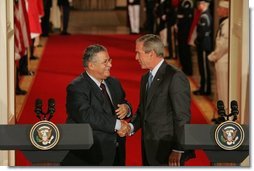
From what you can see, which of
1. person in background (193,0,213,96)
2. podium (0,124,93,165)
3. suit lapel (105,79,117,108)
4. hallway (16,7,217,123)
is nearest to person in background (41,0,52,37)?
hallway (16,7,217,123)

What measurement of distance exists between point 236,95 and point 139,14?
10674 mm

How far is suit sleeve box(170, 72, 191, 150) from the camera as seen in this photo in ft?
A: 18.9

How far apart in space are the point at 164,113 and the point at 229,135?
512 mm

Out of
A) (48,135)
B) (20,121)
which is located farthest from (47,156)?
(20,121)

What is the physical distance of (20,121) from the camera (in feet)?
29.7

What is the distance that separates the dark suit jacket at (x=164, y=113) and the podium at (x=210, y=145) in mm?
78

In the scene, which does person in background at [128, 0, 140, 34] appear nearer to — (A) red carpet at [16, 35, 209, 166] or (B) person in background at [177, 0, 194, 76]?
(A) red carpet at [16, 35, 209, 166]

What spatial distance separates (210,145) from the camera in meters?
5.70

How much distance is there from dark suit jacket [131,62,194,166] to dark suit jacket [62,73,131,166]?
21 cm

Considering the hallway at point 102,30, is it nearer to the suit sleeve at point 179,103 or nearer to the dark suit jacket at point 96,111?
the dark suit jacket at point 96,111

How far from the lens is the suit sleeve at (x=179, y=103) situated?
5773 mm

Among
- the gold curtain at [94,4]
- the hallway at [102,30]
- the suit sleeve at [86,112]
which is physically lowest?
the hallway at [102,30]

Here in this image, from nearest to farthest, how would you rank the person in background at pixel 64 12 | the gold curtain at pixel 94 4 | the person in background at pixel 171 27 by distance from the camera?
the person in background at pixel 171 27
the person in background at pixel 64 12
the gold curtain at pixel 94 4

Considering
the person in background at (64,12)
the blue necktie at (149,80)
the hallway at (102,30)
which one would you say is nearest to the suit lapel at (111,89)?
the blue necktie at (149,80)
